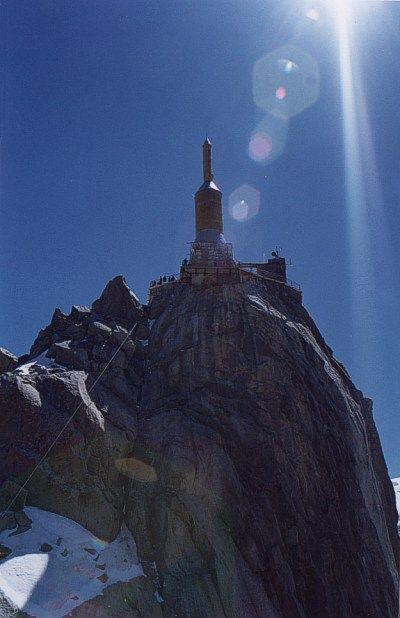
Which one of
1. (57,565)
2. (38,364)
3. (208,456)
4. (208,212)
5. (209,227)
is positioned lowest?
(57,565)

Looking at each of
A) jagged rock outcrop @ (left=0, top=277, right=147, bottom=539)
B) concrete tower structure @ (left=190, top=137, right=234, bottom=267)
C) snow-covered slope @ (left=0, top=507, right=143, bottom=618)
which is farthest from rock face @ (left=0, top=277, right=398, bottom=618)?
concrete tower structure @ (left=190, top=137, right=234, bottom=267)

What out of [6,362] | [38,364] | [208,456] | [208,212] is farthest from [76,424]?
[208,212]

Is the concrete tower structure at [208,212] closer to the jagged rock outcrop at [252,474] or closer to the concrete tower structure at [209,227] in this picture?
the concrete tower structure at [209,227]

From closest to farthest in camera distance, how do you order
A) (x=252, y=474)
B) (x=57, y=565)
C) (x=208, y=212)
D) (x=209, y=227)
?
(x=57, y=565) → (x=252, y=474) → (x=209, y=227) → (x=208, y=212)

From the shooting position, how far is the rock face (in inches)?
1136

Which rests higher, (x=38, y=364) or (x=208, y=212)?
(x=208, y=212)

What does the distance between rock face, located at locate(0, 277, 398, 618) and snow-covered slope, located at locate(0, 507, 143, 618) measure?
1.91 ft

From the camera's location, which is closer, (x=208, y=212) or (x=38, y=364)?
(x=38, y=364)

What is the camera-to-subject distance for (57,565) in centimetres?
2569

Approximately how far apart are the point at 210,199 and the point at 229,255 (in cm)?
840

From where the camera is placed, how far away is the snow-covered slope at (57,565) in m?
23.8

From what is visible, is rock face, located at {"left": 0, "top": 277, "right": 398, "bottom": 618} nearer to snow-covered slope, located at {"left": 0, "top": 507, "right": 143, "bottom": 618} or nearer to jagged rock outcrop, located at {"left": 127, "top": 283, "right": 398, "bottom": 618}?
jagged rock outcrop, located at {"left": 127, "top": 283, "right": 398, "bottom": 618}

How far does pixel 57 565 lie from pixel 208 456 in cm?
1048

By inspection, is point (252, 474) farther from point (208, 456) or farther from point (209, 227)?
point (209, 227)
